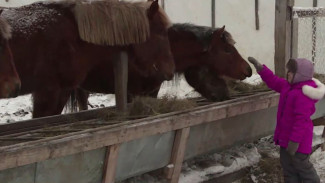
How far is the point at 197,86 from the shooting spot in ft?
17.8

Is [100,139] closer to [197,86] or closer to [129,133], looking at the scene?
[129,133]

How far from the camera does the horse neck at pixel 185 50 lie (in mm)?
5426

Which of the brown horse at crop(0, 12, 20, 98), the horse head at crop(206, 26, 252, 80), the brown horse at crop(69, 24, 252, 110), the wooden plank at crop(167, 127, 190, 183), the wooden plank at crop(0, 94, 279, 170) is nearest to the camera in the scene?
the wooden plank at crop(0, 94, 279, 170)

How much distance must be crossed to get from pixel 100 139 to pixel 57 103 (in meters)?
1.57

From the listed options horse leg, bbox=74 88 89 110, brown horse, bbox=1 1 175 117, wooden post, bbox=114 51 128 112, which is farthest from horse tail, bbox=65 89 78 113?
wooden post, bbox=114 51 128 112

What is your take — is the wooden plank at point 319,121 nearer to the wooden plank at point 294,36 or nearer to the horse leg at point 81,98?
the wooden plank at point 294,36

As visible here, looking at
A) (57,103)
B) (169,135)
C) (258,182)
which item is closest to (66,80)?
(57,103)

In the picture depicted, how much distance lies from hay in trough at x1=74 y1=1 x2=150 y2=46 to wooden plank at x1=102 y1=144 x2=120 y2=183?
1.23 m

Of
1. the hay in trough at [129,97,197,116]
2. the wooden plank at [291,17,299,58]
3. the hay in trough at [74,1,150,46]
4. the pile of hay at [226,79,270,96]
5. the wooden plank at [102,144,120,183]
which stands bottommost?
the pile of hay at [226,79,270,96]

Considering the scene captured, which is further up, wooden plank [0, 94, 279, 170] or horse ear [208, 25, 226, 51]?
horse ear [208, 25, 226, 51]

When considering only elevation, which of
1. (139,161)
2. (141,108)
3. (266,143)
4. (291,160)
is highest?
(141,108)

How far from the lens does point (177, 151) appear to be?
12.4 feet

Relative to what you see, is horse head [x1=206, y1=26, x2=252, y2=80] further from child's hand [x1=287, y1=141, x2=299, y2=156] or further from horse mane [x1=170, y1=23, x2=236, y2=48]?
child's hand [x1=287, y1=141, x2=299, y2=156]

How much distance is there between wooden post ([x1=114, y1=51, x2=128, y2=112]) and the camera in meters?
4.00
